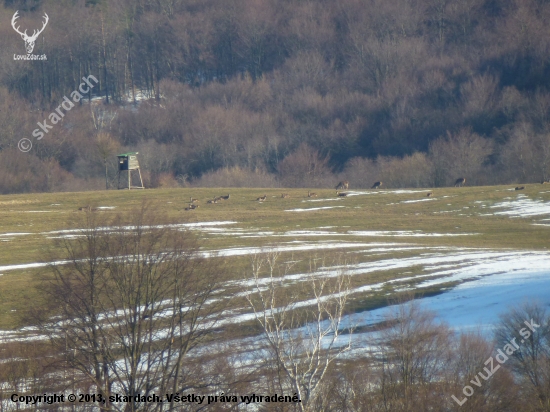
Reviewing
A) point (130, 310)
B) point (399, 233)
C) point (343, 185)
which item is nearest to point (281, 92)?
point (343, 185)

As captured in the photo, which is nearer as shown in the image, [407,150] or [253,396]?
[253,396]

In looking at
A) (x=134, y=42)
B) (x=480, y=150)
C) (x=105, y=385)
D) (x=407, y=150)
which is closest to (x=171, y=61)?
(x=134, y=42)

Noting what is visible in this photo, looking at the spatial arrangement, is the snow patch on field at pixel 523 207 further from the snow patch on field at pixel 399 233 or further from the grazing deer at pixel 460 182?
the grazing deer at pixel 460 182

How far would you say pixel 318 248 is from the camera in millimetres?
42531

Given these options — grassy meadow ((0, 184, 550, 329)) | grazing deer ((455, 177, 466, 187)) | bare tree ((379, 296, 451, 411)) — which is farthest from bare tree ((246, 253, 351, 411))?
grazing deer ((455, 177, 466, 187))

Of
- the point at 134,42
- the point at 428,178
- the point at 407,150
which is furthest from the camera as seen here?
the point at 134,42

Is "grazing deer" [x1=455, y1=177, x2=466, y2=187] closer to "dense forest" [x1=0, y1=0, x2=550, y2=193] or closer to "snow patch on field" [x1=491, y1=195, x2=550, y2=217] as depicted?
"dense forest" [x1=0, y1=0, x2=550, y2=193]

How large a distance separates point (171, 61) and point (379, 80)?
4817 cm

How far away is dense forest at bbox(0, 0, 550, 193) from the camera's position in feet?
327

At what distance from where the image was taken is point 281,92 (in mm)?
140125

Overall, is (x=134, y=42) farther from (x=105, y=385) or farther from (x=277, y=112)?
(x=105, y=385)

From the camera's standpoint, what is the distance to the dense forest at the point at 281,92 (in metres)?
99.6

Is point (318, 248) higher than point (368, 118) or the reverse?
the reverse

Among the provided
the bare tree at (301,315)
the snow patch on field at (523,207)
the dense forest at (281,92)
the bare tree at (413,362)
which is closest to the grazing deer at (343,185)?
the dense forest at (281,92)
